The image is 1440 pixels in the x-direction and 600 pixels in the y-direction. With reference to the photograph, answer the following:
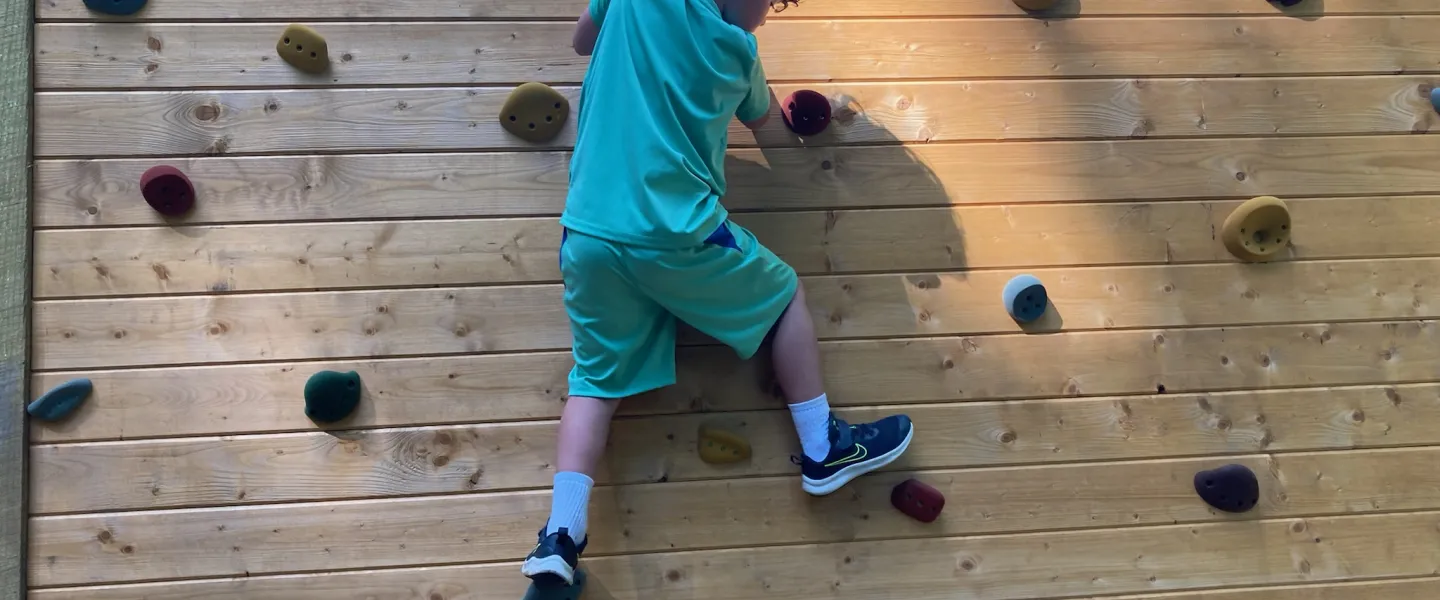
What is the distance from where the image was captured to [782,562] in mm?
1359

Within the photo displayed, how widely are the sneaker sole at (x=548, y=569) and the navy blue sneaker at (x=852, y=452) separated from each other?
39 centimetres

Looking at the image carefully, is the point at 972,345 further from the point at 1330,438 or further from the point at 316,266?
the point at 316,266

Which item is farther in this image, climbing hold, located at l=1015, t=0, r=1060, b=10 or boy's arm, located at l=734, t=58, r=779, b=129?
climbing hold, located at l=1015, t=0, r=1060, b=10

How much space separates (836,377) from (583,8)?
748mm

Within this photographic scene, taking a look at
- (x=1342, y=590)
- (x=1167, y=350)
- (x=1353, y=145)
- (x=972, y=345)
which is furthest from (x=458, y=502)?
(x=1353, y=145)

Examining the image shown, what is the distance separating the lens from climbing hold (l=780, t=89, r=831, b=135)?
4.66 ft

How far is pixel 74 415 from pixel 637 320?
878 millimetres

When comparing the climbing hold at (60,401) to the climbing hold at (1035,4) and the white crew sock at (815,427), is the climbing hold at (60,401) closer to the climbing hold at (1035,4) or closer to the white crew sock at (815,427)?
the white crew sock at (815,427)

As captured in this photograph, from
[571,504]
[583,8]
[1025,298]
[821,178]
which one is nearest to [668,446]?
[571,504]

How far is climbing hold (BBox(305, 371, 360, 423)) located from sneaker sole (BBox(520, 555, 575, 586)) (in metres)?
0.40

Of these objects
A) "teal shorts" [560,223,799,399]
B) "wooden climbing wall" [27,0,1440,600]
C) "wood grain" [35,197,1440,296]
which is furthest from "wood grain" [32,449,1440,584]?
"wood grain" [35,197,1440,296]

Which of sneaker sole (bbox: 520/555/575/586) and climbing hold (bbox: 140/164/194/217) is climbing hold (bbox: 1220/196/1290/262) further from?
climbing hold (bbox: 140/164/194/217)

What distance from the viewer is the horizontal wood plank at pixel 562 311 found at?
Answer: 4.38ft

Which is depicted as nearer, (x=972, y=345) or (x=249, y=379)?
(x=249, y=379)
